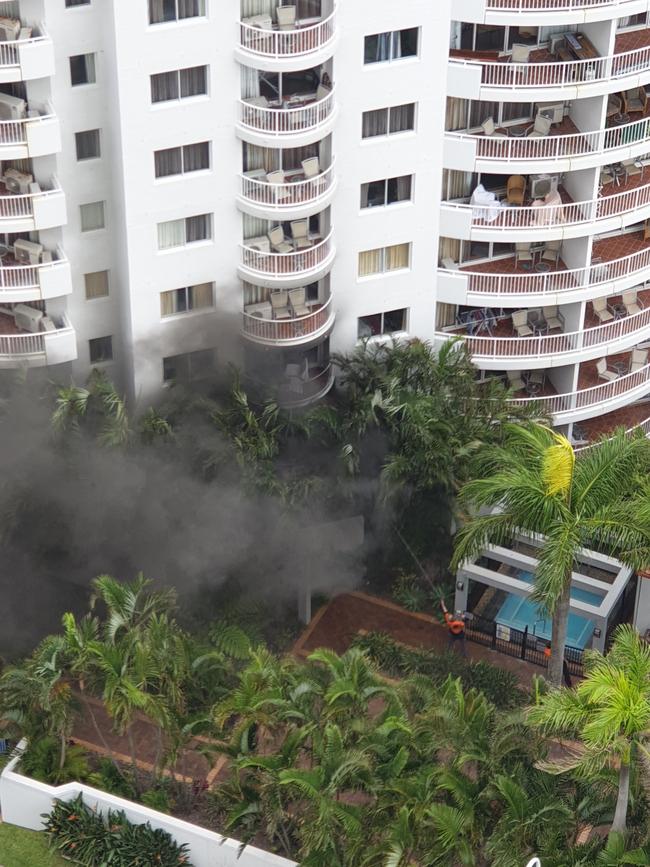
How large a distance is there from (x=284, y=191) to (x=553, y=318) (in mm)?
Answer: 10996

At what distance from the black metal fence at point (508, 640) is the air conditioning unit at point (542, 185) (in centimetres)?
1284

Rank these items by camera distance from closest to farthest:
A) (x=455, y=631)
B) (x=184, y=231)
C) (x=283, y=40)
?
(x=283, y=40), (x=184, y=231), (x=455, y=631)

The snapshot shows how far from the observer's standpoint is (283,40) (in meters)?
48.7

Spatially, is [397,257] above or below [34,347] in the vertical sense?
above

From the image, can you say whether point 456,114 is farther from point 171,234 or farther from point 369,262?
point 171,234

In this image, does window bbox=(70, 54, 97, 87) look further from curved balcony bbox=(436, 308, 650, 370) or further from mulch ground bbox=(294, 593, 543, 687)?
mulch ground bbox=(294, 593, 543, 687)

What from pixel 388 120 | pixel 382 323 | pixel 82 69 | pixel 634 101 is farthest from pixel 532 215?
pixel 82 69

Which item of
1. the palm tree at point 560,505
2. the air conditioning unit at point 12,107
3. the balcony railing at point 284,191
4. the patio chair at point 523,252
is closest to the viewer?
the palm tree at point 560,505

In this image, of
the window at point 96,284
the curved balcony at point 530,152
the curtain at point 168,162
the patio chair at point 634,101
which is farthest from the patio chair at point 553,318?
the window at point 96,284

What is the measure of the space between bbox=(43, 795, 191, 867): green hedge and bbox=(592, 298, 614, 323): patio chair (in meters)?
21.4

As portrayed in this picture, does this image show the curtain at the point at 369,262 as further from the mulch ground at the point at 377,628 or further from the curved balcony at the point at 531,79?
the mulch ground at the point at 377,628

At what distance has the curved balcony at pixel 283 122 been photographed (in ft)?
163

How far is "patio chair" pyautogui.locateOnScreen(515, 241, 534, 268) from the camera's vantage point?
56125 mm

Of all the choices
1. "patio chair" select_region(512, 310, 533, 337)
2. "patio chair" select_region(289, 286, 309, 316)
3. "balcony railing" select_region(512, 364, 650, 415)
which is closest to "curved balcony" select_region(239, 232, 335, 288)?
"patio chair" select_region(289, 286, 309, 316)
